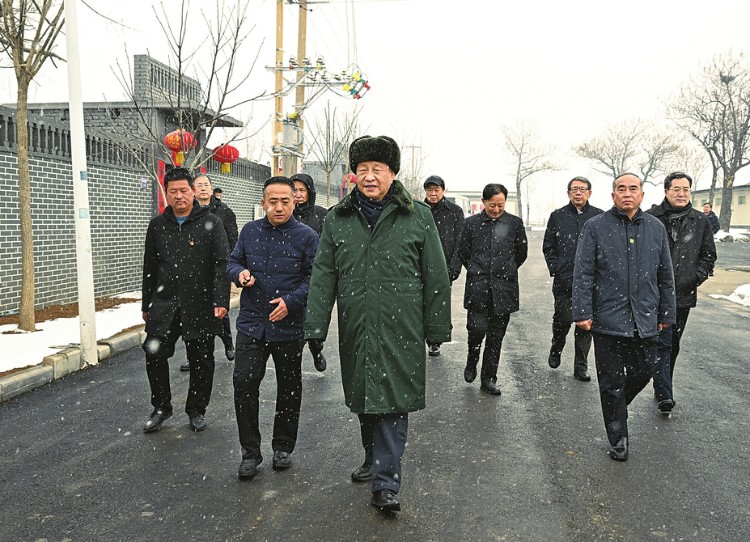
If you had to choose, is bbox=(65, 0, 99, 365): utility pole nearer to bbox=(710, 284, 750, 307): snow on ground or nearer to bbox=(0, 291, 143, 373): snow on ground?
bbox=(0, 291, 143, 373): snow on ground

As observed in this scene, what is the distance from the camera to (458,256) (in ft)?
21.2

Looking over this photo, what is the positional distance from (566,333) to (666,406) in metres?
1.51

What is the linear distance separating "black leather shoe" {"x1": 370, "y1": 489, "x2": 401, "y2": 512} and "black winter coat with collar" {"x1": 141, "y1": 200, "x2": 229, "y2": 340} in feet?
6.40

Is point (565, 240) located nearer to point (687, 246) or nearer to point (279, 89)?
point (687, 246)

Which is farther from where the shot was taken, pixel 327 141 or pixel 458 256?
pixel 327 141

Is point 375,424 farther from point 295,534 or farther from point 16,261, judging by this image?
point 16,261

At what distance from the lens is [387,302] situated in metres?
3.40

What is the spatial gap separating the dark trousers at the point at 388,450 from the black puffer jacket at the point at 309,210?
113 inches

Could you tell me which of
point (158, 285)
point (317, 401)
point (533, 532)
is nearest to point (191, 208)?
point (158, 285)

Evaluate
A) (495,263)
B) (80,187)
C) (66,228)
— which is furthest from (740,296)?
(66,228)

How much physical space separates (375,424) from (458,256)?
10.6ft

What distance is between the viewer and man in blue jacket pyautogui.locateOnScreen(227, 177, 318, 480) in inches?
156

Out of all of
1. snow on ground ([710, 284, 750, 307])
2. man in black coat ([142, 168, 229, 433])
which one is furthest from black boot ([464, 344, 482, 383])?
snow on ground ([710, 284, 750, 307])

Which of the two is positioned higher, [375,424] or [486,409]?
[375,424]
